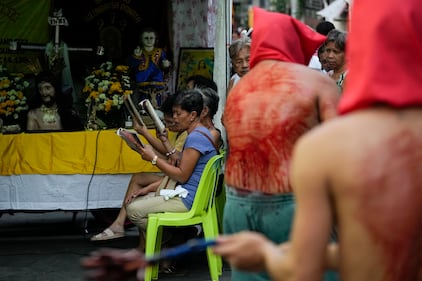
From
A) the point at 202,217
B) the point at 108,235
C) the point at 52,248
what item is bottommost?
the point at 52,248

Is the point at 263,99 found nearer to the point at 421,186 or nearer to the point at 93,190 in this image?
the point at 421,186

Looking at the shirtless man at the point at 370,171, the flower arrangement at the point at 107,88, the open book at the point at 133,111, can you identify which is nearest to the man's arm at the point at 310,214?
the shirtless man at the point at 370,171

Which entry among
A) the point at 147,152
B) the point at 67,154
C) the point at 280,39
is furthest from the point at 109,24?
the point at 280,39

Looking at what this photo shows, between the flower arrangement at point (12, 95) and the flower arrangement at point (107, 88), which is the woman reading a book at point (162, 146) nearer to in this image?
the flower arrangement at point (107, 88)

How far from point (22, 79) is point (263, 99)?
5.82 metres

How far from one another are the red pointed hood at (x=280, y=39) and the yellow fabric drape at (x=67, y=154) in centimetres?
405

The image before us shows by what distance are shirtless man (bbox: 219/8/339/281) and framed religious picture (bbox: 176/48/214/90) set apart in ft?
18.9

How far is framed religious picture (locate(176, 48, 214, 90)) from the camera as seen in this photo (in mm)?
9758

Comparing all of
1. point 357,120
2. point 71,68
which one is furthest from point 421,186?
point 71,68

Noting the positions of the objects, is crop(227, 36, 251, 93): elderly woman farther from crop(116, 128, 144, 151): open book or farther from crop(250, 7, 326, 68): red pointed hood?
crop(250, 7, 326, 68): red pointed hood

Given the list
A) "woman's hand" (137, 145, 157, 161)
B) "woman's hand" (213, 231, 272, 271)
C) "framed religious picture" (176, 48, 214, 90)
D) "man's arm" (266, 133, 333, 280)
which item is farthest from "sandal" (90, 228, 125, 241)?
"man's arm" (266, 133, 333, 280)

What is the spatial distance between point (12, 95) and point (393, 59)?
23.2 feet

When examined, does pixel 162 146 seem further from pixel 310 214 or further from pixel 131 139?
pixel 310 214

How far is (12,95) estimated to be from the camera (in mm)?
8945
